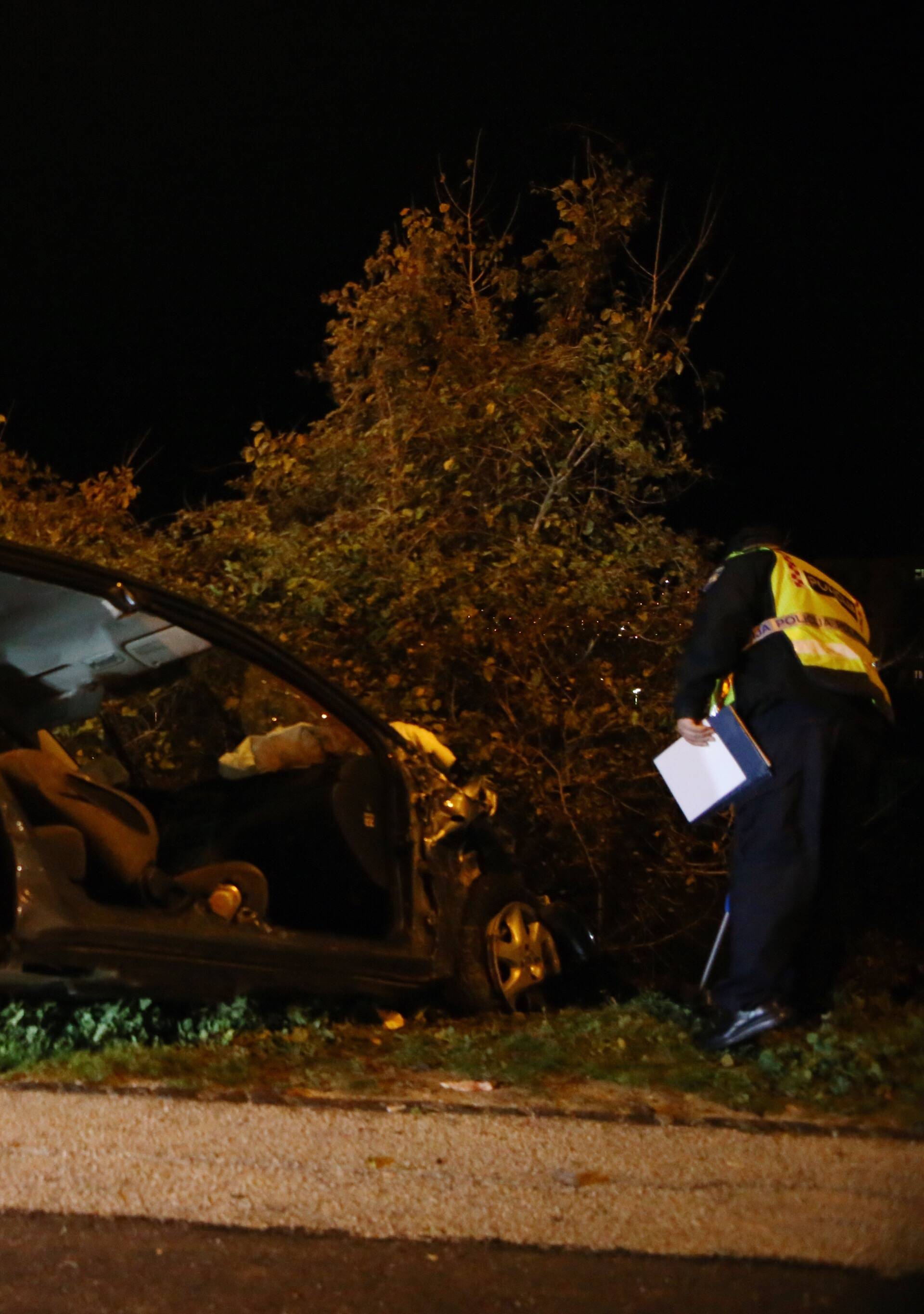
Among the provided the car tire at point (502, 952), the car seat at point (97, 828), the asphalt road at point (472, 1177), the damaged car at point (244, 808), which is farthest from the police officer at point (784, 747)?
the car seat at point (97, 828)

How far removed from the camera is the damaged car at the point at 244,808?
4.62 metres

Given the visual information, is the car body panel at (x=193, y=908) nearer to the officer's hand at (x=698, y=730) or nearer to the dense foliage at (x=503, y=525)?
the officer's hand at (x=698, y=730)

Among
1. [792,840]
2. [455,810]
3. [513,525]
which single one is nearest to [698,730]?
[792,840]

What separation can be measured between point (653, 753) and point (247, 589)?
7.15 feet

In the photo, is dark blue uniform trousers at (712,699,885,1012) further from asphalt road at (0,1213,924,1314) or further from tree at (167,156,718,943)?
tree at (167,156,718,943)

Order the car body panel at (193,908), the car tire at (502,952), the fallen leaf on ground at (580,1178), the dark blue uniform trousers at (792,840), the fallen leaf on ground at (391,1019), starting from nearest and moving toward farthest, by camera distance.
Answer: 1. the fallen leaf on ground at (580,1178)
2. the car body panel at (193,908)
3. the dark blue uniform trousers at (792,840)
4. the fallen leaf on ground at (391,1019)
5. the car tire at (502,952)

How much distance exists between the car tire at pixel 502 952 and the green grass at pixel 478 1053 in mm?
136

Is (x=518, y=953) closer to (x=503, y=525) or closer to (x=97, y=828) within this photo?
(x=97, y=828)

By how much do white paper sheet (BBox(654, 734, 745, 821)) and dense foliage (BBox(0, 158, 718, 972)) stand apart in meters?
2.04

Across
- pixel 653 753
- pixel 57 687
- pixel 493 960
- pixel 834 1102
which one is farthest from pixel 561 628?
pixel 834 1102

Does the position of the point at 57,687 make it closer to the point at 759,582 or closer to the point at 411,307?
the point at 759,582

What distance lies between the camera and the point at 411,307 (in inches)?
348

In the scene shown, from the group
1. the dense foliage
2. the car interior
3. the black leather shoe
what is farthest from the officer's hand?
the dense foliage

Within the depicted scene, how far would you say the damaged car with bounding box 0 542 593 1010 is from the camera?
4.62 meters
